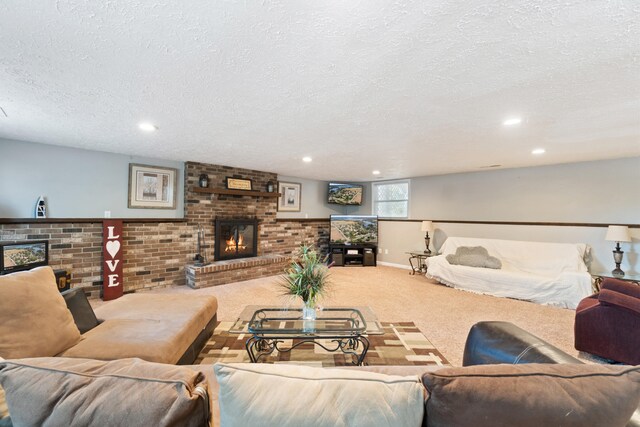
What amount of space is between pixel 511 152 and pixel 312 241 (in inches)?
172

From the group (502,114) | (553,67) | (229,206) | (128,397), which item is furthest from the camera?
(229,206)

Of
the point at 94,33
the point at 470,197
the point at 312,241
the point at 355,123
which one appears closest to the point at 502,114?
the point at 355,123

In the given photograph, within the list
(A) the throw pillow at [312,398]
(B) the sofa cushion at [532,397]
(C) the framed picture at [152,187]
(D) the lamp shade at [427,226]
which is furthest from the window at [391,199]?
(A) the throw pillow at [312,398]

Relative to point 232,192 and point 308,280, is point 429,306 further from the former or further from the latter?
point 232,192

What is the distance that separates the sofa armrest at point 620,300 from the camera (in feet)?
7.11

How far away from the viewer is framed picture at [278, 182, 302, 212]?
238 inches

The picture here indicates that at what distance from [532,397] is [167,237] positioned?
15.9ft

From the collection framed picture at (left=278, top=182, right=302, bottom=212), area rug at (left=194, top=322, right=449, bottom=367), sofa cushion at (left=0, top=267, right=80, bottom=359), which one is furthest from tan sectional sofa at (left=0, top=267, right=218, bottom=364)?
framed picture at (left=278, top=182, right=302, bottom=212)

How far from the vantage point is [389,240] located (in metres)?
6.53

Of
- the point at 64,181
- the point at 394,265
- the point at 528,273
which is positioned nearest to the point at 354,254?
the point at 394,265

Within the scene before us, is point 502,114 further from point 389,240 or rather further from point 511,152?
point 389,240

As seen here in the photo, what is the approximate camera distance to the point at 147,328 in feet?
6.03

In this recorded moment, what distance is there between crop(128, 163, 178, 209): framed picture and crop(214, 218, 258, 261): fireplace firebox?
906 mm

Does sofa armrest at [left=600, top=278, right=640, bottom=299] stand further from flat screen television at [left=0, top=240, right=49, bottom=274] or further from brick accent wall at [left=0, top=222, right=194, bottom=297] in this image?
flat screen television at [left=0, top=240, right=49, bottom=274]
